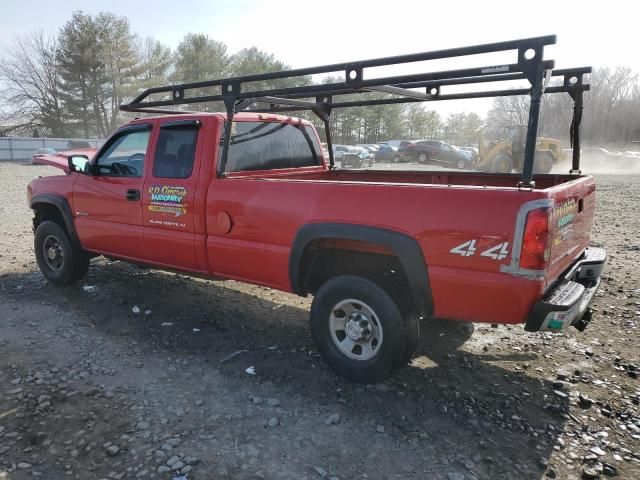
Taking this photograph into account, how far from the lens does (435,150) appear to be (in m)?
32.1

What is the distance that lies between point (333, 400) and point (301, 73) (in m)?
2.36

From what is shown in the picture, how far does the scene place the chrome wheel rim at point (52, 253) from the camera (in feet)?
18.6

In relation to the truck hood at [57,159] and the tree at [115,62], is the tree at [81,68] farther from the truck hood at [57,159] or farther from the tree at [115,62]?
the truck hood at [57,159]

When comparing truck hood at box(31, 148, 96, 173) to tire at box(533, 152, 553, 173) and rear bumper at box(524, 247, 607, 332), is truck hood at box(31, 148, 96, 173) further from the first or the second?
tire at box(533, 152, 553, 173)

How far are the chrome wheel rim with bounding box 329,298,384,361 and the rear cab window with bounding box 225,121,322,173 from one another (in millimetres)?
1674

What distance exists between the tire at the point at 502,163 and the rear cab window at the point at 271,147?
19070 mm

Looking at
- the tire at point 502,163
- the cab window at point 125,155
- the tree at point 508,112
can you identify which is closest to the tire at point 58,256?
the cab window at point 125,155

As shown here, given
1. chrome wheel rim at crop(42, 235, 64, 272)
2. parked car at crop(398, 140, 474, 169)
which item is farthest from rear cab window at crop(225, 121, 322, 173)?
parked car at crop(398, 140, 474, 169)

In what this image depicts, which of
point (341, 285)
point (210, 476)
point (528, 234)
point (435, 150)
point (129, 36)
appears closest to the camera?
point (210, 476)

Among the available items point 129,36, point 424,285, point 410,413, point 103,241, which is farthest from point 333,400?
point 129,36

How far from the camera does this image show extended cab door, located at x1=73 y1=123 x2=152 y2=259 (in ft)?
15.6

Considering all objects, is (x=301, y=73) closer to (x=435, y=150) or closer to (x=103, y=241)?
(x=103, y=241)

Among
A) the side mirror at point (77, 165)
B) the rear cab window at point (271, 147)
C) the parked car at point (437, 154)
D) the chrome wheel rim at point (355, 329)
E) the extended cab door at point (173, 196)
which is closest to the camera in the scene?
the chrome wheel rim at point (355, 329)

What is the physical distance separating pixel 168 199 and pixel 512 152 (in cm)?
2079
